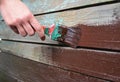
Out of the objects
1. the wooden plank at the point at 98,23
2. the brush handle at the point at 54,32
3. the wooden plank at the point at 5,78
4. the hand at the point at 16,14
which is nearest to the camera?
the wooden plank at the point at 98,23

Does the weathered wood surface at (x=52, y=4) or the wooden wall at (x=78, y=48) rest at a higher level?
the weathered wood surface at (x=52, y=4)

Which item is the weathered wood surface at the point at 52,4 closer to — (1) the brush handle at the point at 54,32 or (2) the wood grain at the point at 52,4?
(2) the wood grain at the point at 52,4

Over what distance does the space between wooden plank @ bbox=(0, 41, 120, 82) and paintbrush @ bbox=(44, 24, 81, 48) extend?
1.4 inches

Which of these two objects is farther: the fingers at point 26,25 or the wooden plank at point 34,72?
the wooden plank at point 34,72

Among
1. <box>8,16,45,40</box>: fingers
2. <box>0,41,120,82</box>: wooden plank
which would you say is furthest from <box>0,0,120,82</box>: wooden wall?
<box>8,16,45,40</box>: fingers

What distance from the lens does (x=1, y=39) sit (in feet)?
7.07

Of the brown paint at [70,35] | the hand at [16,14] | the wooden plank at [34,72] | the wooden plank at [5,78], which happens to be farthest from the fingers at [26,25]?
the wooden plank at [5,78]

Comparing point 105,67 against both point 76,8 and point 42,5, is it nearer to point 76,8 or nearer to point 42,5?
point 76,8

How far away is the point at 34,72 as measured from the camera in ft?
4.91

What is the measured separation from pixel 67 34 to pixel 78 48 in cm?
9

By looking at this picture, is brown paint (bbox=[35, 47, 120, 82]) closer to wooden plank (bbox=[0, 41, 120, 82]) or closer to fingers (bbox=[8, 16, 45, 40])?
wooden plank (bbox=[0, 41, 120, 82])

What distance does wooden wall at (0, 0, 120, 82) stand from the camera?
87 cm

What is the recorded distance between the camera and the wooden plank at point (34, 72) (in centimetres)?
110

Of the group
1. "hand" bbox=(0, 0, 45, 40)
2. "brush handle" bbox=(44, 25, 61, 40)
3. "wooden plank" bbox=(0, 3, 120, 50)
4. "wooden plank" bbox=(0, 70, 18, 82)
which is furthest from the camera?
"wooden plank" bbox=(0, 70, 18, 82)
